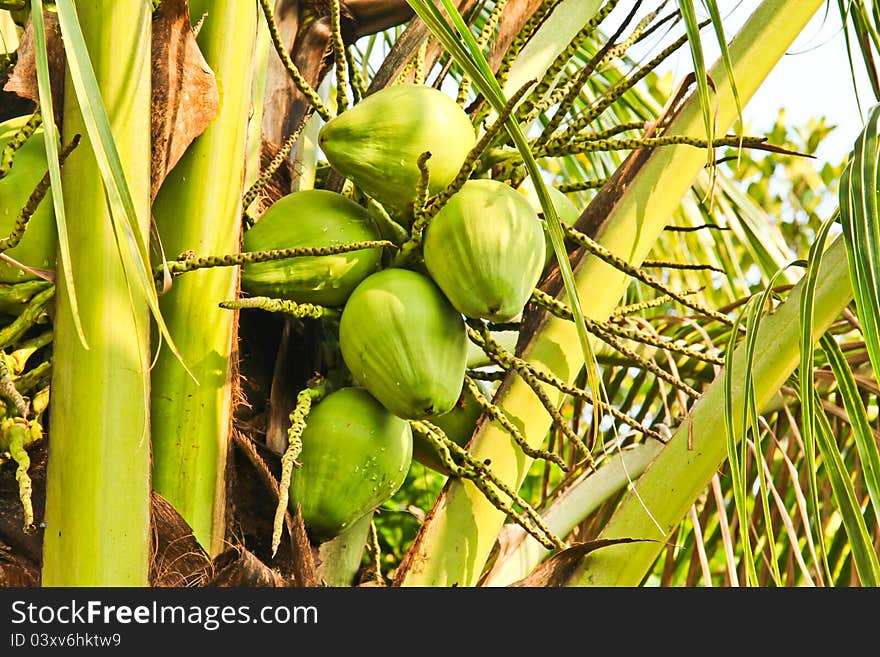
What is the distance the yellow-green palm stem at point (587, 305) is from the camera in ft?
3.60

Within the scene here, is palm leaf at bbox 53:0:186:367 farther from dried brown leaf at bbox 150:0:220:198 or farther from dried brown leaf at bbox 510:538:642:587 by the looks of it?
dried brown leaf at bbox 510:538:642:587

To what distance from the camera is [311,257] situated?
37.7 inches

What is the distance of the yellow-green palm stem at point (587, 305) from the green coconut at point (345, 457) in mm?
122

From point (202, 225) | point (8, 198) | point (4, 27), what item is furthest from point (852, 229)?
point (4, 27)

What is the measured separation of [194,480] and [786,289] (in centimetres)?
100

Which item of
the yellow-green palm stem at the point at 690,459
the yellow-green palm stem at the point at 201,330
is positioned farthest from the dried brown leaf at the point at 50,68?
the yellow-green palm stem at the point at 690,459

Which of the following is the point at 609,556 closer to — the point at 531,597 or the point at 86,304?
the point at 531,597

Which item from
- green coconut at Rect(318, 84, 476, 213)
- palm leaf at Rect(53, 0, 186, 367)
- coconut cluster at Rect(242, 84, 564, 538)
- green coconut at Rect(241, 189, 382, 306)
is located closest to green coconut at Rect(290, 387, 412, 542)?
coconut cluster at Rect(242, 84, 564, 538)

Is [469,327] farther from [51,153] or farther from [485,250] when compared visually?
[51,153]

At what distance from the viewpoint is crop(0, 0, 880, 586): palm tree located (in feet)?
2.69

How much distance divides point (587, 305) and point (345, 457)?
371mm

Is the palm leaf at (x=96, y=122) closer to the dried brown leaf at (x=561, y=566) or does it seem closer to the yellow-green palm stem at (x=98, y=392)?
the yellow-green palm stem at (x=98, y=392)

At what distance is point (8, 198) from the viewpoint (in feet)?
3.05

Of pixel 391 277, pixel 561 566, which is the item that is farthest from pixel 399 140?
pixel 561 566
